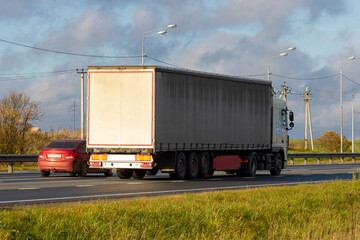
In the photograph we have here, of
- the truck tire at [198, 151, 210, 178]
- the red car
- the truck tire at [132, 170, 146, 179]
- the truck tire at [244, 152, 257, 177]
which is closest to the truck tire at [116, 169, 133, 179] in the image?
the truck tire at [132, 170, 146, 179]

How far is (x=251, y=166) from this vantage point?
85.7ft

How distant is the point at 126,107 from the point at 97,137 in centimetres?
143

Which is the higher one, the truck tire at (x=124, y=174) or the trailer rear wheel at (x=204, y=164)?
the trailer rear wheel at (x=204, y=164)

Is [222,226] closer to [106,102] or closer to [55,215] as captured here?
[55,215]

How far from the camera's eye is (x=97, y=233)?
7.26 meters

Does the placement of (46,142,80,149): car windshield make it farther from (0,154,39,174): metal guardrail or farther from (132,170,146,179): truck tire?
(0,154,39,174): metal guardrail

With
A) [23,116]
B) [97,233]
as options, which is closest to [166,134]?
[97,233]

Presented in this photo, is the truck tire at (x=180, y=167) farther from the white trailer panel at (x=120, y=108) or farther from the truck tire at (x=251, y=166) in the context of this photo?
the truck tire at (x=251, y=166)

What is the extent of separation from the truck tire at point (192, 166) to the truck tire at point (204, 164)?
24cm

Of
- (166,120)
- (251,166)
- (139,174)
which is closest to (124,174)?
(139,174)

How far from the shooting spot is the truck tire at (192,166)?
2222 centimetres

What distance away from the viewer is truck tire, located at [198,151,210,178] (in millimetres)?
22953

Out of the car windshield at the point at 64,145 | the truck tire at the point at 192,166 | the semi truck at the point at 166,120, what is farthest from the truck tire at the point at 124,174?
the truck tire at the point at 192,166

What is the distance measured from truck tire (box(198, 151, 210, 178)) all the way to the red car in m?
4.26
